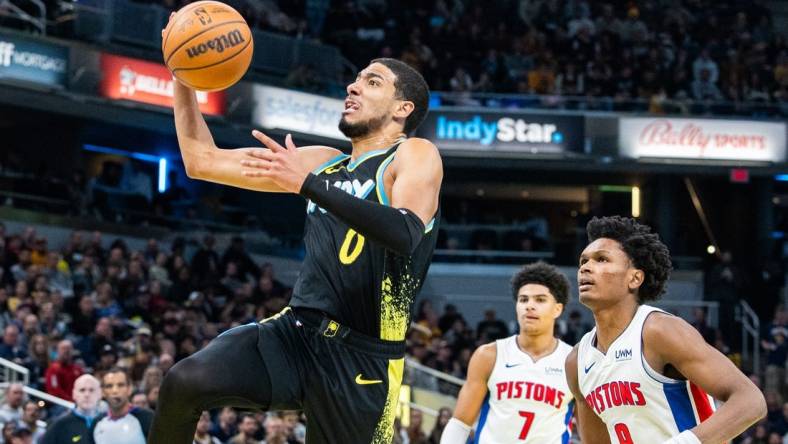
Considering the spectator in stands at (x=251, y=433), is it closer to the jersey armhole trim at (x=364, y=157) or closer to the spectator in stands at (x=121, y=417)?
the spectator in stands at (x=121, y=417)

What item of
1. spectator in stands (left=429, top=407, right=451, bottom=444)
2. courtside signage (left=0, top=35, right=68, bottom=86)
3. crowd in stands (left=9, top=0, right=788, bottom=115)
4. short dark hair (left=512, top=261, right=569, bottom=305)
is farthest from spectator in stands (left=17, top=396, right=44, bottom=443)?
crowd in stands (left=9, top=0, right=788, bottom=115)

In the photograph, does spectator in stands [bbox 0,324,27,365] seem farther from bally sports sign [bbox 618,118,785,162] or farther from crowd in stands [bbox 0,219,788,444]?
bally sports sign [bbox 618,118,785,162]

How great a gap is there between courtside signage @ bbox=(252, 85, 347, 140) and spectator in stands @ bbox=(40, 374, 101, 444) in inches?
542

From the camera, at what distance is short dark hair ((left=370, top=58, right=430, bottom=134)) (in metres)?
5.98

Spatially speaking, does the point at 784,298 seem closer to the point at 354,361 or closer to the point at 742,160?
the point at 742,160

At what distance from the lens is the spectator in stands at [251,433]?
12.6 meters

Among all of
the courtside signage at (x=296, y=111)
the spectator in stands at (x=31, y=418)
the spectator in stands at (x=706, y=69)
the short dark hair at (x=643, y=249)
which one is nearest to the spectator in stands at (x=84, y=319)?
the spectator in stands at (x=31, y=418)

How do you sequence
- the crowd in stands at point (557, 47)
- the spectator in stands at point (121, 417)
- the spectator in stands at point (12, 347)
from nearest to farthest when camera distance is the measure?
the spectator in stands at point (121, 417) < the spectator in stands at point (12, 347) < the crowd in stands at point (557, 47)

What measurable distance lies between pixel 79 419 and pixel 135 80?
12.3 m

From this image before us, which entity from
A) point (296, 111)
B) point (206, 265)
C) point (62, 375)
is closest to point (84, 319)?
point (62, 375)

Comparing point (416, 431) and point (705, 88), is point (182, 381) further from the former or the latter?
point (705, 88)

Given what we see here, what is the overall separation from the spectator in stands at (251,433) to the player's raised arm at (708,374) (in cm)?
731

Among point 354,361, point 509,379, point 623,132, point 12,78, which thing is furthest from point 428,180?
point 623,132

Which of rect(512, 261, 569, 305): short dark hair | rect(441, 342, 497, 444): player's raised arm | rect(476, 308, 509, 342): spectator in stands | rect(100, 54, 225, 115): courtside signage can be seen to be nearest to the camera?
rect(441, 342, 497, 444): player's raised arm
